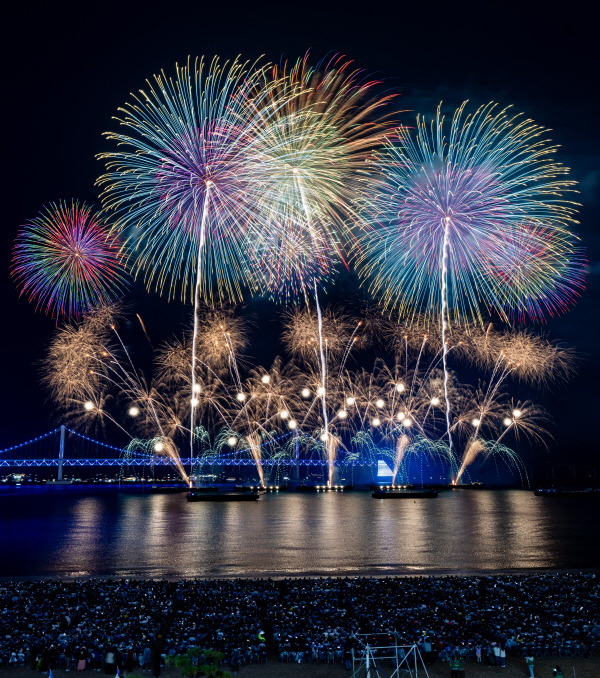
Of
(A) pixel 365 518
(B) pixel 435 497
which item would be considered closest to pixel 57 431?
(B) pixel 435 497

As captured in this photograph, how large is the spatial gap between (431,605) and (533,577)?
605cm

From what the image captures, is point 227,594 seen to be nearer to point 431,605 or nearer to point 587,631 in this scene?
point 431,605

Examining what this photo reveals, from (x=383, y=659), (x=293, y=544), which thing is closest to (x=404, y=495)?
(x=293, y=544)

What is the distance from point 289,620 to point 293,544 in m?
21.2

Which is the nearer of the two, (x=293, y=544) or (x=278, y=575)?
(x=278, y=575)

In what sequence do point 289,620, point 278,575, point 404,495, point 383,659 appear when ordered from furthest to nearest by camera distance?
point 404,495, point 278,575, point 289,620, point 383,659

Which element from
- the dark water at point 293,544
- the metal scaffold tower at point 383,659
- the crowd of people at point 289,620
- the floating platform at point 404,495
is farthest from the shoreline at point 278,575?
the floating platform at point 404,495

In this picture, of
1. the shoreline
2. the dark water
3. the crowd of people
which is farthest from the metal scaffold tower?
the dark water

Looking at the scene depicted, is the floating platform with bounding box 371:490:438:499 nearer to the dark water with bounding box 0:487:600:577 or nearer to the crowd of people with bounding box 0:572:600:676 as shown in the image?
the dark water with bounding box 0:487:600:577

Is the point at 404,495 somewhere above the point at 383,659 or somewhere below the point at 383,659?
below

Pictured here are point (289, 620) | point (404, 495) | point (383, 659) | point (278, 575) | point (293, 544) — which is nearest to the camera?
point (383, 659)

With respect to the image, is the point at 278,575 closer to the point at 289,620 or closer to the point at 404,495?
the point at 289,620

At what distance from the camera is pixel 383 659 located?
16.6 metres

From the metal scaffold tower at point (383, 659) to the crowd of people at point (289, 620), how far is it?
0.09 m
